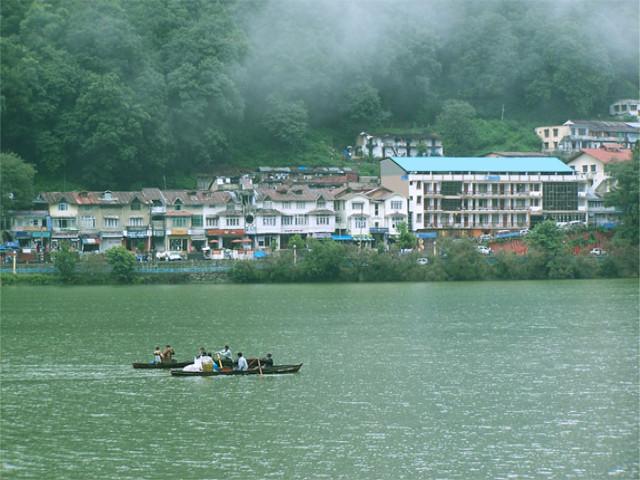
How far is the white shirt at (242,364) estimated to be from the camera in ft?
123

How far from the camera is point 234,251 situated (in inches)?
2980

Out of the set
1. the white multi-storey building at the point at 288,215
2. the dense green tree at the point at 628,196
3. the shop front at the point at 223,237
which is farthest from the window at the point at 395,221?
the dense green tree at the point at 628,196

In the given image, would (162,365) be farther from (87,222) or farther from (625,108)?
(625,108)

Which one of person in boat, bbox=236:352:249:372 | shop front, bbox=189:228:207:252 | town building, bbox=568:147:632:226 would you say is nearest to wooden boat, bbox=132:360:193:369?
person in boat, bbox=236:352:249:372

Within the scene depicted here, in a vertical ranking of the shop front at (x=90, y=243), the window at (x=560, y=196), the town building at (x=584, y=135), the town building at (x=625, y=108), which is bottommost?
the shop front at (x=90, y=243)

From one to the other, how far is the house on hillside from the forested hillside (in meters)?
2.12

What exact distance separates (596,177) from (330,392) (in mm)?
57002

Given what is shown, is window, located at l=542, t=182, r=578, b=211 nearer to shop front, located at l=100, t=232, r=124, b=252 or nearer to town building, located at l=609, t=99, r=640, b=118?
town building, located at l=609, t=99, r=640, b=118

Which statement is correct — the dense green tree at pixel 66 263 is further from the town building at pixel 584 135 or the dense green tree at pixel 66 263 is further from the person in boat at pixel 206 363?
the town building at pixel 584 135

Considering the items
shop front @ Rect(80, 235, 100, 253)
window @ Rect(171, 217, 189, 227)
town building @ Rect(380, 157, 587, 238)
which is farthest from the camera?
town building @ Rect(380, 157, 587, 238)

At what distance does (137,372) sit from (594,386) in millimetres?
13212

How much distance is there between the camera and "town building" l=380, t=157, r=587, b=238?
82.7 metres

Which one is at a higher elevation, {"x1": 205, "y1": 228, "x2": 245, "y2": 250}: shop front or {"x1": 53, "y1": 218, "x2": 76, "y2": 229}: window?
{"x1": 53, "y1": 218, "x2": 76, "y2": 229}: window

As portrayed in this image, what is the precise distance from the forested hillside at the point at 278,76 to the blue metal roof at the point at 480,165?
10.8m
